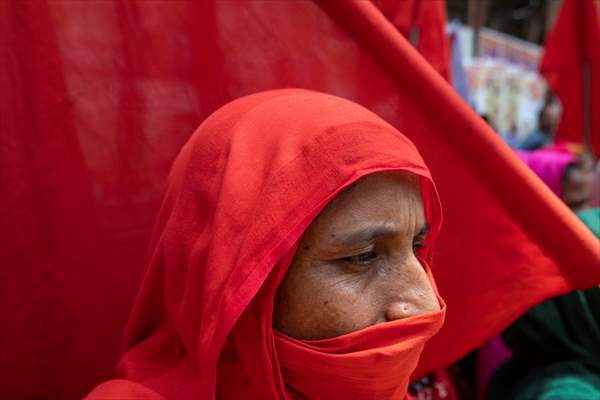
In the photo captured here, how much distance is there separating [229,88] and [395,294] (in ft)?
2.45

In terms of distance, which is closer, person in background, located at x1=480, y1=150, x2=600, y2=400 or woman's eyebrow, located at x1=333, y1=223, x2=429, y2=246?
woman's eyebrow, located at x1=333, y1=223, x2=429, y2=246

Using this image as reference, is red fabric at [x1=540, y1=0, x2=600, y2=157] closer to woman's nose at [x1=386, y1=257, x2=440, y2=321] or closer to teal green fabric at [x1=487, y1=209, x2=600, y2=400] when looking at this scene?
teal green fabric at [x1=487, y1=209, x2=600, y2=400]

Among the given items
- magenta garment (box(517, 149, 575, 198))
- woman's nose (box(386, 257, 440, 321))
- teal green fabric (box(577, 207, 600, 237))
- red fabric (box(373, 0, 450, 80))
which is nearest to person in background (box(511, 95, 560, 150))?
magenta garment (box(517, 149, 575, 198))

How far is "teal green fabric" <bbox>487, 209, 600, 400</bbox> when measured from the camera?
1465 mm

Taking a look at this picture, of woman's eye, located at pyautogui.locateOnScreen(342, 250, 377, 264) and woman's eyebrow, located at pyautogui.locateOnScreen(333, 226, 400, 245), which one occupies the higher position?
woman's eyebrow, located at pyautogui.locateOnScreen(333, 226, 400, 245)

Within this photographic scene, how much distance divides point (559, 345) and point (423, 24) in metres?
1.10

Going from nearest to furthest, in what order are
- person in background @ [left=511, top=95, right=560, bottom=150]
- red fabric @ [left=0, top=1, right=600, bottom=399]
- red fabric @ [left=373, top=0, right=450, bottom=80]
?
red fabric @ [left=0, top=1, right=600, bottom=399] < red fabric @ [left=373, top=0, right=450, bottom=80] < person in background @ [left=511, top=95, right=560, bottom=150]

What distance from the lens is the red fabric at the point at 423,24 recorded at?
1320 millimetres

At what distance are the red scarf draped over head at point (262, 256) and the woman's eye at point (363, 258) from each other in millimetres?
108

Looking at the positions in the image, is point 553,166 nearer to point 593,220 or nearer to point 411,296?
point 593,220

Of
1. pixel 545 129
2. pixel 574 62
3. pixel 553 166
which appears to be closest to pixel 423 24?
pixel 574 62

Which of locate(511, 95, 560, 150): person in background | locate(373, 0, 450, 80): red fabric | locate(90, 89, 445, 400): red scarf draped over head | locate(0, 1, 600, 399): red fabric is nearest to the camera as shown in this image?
locate(90, 89, 445, 400): red scarf draped over head

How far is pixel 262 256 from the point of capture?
0.75 meters

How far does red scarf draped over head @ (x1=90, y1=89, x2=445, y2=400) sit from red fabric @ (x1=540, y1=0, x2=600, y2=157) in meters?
1.33
